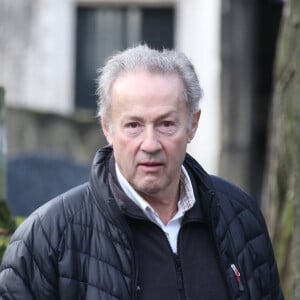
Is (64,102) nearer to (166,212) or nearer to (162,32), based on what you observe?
(162,32)

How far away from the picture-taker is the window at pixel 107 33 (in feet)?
49.9

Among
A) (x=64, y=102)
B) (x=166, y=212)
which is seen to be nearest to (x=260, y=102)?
(x=64, y=102)

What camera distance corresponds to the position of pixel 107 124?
3756 millimetres

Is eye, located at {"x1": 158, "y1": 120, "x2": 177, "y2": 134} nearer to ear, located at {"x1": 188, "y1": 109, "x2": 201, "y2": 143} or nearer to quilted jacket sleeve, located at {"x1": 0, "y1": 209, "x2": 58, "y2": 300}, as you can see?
ear, located at {"x1": 188, "y1": 109, "x2": 201, "y2": 143}

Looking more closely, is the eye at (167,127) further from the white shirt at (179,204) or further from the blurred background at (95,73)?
the blurred background at (95,73)

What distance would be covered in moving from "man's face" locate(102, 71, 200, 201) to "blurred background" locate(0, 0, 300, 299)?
4785mm

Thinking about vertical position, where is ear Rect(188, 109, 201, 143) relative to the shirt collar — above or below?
above

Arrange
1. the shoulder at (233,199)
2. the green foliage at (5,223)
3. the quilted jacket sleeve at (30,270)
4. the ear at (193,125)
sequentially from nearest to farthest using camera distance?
the quilted jacket sleeve at (30,270) → the ear at (193,125) → the shoulder at (233,199) → the green foliage at (5,223)

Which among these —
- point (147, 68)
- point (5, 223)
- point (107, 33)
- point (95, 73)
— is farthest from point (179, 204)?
point (107, 33)

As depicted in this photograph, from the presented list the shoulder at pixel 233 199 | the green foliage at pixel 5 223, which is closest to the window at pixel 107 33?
the green foliage at pixel 5 223

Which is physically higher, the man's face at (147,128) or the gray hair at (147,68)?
the gray hair at (147,68)

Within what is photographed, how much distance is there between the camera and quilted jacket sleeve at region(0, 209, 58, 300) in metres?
3.57

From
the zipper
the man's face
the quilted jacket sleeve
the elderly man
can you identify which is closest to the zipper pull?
the elderly man

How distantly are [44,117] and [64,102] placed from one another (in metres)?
3.04
